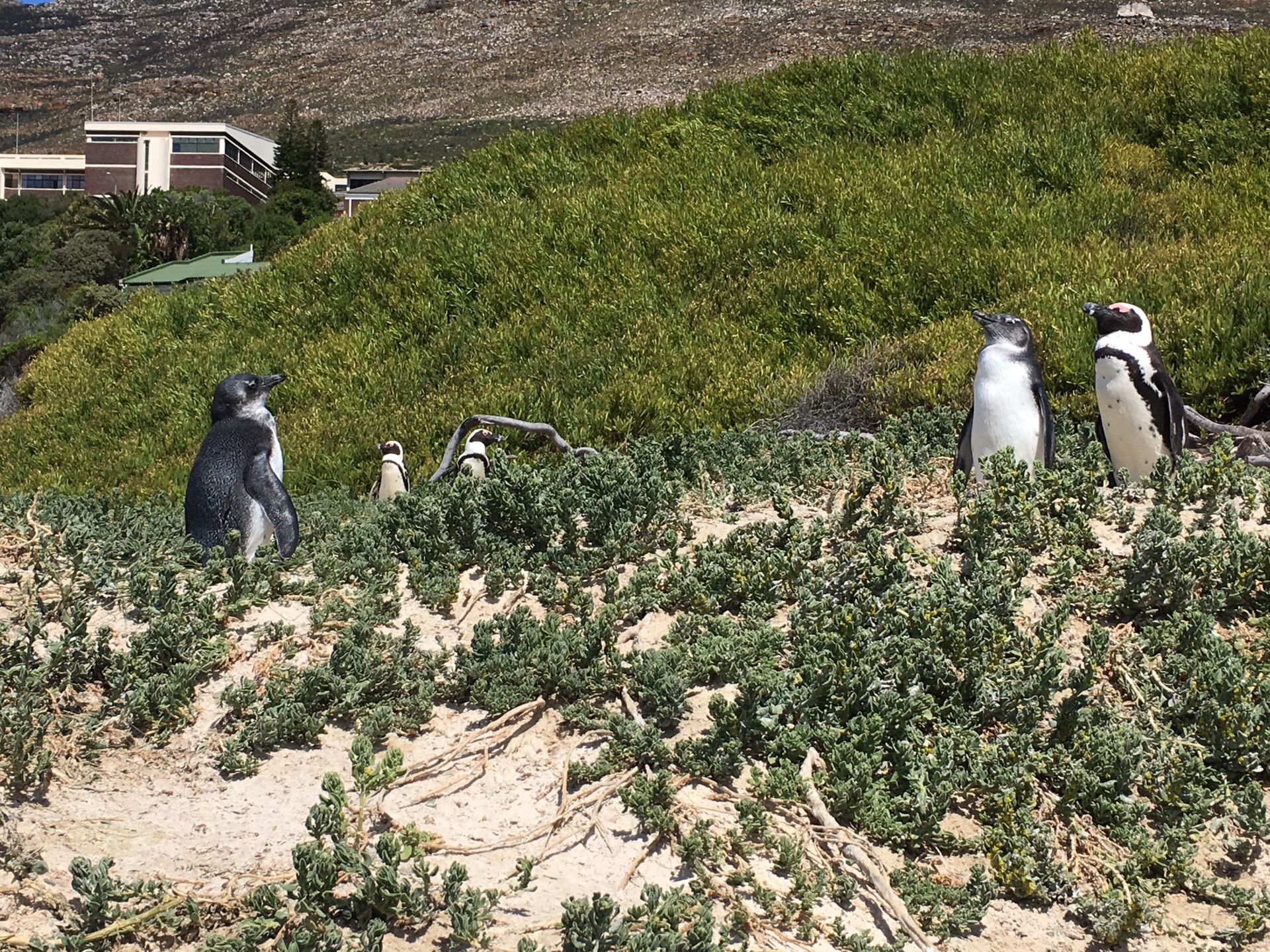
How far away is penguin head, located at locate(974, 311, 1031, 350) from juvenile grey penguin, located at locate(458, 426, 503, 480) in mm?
3402

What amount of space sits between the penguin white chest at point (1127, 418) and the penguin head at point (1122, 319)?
20 cm

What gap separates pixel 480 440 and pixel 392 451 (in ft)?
2.08

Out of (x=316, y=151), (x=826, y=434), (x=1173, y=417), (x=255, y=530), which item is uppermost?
(x=1173, y=417)

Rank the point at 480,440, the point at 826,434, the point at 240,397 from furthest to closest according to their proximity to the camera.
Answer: the point at 480,440, the point at 826,434, the point at 240,397

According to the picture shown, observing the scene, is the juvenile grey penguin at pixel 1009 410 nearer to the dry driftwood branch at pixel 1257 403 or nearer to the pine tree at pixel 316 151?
the dry driftwood branch at pixel 1257 403

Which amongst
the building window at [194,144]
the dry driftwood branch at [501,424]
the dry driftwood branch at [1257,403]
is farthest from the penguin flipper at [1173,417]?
the building window at [194,144]

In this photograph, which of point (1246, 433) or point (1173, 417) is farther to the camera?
point (1246, 433)

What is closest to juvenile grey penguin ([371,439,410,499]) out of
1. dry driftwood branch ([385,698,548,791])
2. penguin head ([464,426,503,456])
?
penguin head ([464,426,503,456])

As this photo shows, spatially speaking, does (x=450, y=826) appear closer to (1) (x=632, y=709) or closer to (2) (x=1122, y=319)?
(1) (x=632, y=709)

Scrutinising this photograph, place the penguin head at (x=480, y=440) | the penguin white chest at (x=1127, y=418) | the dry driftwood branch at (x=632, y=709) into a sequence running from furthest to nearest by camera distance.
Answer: the penguin head at (x=480, y=440)
the penguin white chest at (x=1127, y=418)
the dry driftwood branch at (x=632, y=709)

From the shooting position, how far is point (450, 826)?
3.47m

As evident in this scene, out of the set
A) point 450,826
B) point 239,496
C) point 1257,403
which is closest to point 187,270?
point 239,496

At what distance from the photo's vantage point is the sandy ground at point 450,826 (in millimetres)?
3152

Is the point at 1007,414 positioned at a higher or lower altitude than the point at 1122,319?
lower
